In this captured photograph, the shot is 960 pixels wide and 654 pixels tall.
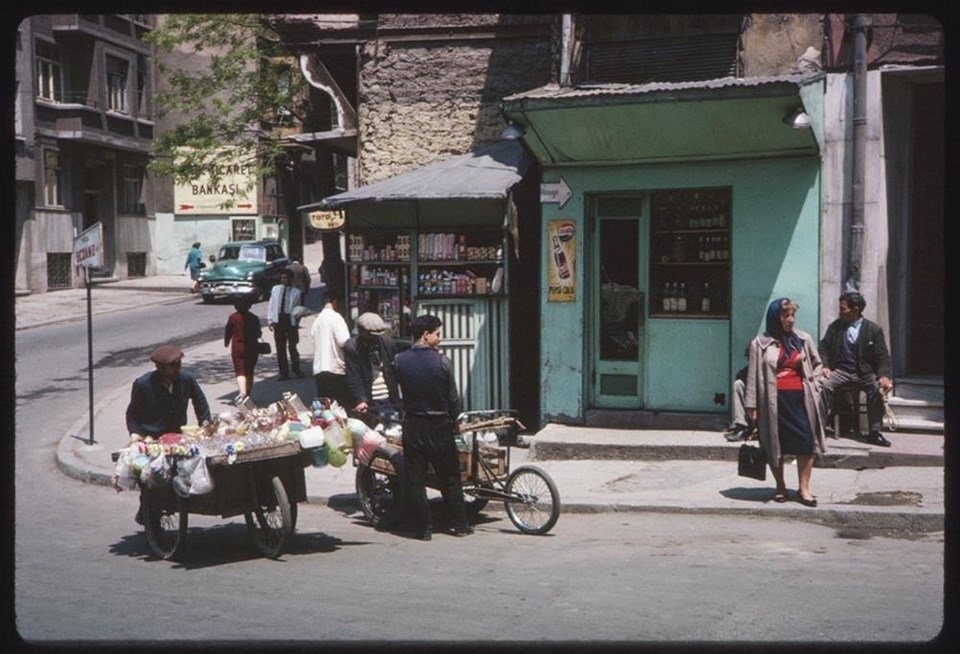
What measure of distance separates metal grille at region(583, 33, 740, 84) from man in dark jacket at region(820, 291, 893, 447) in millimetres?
3444

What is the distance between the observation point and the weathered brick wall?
54.0 feet

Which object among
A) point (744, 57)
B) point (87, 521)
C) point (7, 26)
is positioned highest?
point (744, 57)

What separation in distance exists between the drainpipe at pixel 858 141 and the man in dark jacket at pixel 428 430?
5.43m

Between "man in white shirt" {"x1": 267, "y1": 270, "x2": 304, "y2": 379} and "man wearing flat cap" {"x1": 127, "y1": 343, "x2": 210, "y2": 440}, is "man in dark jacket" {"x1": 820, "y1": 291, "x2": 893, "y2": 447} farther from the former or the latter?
"man in white shirt" {"x1": 267, "y1": 270, "x2": 304, "y2": 379}

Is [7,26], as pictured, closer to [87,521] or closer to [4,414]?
[4,414]

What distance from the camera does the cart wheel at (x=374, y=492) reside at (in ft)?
33.1

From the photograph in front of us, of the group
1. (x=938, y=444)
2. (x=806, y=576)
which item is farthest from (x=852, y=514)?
(x=938, y=444)

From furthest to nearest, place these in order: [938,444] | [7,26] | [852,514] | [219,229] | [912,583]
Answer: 1. [219,229]
2. [938,444]
3. [852,514]
4. [912,583]
5. [7,26]

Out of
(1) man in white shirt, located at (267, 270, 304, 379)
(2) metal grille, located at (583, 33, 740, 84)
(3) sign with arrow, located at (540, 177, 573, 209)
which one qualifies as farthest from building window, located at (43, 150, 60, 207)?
(3) sign with arrow, located at (540, 177, 573, 209)

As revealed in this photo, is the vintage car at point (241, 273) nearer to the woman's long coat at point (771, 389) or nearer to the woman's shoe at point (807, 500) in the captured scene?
the woman's long coat at point (771, 389)

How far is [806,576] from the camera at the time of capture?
7.79 m

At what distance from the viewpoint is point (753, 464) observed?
9969mm

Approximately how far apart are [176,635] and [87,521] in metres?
4.31

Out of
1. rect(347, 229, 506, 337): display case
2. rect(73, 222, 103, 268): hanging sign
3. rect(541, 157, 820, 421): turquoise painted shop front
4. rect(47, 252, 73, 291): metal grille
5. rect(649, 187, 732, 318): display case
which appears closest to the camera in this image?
rect(541, 157, 820, 421): turquoise painted shop front
